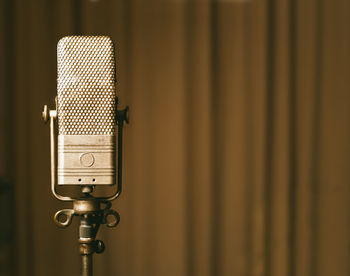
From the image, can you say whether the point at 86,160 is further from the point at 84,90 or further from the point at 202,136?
the point at 202,136

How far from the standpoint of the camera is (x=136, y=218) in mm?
2268

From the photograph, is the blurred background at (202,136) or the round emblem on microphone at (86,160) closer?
the round emblem on microphone at (86,160)

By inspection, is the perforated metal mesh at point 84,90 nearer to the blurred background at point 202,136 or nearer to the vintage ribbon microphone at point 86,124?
the vintage ribbon microphone at point 86,124

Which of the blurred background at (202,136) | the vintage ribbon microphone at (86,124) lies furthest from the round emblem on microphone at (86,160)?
the blurred background at (202,136)

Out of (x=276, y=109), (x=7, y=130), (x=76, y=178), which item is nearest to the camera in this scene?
(x=76, y=178)

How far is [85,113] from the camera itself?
0.95m

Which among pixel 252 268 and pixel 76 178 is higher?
pixel 76 178

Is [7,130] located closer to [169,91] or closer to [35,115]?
[35,115]

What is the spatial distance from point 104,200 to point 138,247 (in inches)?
55.1

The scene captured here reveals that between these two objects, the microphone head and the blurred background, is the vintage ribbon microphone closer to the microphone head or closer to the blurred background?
the microphone head

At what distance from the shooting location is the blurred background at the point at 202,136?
2.20 metres

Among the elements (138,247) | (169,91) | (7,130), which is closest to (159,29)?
(169,91)

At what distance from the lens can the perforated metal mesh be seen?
0.95m

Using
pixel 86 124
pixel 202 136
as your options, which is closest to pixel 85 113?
pixel 86 124
